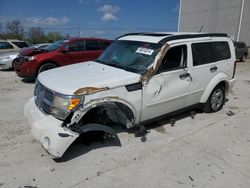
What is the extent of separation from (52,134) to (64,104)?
43 centimetres

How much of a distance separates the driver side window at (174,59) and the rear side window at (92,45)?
546cm

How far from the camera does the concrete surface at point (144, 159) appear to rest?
2785 mm

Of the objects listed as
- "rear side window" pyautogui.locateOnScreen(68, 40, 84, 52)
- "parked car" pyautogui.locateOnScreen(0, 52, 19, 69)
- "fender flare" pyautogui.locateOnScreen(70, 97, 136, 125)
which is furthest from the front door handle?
"parked car" pyautogui.locateOnScreen(0, 52, 19, 69)

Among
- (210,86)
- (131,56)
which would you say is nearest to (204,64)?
(210,86)

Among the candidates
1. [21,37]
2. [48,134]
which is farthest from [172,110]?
[21,37]

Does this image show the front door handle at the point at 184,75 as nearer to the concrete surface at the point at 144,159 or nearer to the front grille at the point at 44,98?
the concrete surface at the point at 144,159

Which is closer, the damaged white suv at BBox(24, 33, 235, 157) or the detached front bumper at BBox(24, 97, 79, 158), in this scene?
the detached front bumper at BBox(24, 97, 79, 158)

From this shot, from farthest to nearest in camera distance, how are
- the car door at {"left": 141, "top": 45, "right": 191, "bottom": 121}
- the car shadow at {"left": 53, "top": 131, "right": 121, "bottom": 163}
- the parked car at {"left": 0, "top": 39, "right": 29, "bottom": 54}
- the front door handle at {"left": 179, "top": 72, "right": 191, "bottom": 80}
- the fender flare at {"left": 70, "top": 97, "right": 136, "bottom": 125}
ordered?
the parked car at {"left": 0, "top": 39, "right": 29, "bottom": 54} → the front door handle at {"left": 179, "top": 72, "right": 191, "bottom": 80} → the car door at {"left": 141, "top": 45, "right": 191, "bottom": 121} → the car shadow at {"left": 53, "top": 131, "right": 121, "bottom": 163} → the fender flare at {"left": 70, "top": 97, "right": 136, "bottom": 125}

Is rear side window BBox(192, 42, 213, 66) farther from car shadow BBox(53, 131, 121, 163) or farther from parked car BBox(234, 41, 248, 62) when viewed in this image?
parked car BBox(234, 41, 248, 62)

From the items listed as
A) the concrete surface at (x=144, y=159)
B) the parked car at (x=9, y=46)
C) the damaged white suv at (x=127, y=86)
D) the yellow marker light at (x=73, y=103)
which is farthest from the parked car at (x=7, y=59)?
the yellow marker light at (x=73, y=103)

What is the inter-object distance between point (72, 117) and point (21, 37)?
1147 inches

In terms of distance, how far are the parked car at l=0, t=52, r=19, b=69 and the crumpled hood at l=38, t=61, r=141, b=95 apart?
8.11 meters

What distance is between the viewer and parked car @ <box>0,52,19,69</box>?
10.8m

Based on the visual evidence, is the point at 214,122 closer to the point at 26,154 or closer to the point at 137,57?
the point at 137,57
